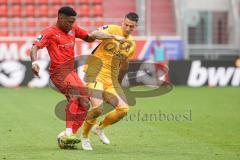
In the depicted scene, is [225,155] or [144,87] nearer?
[225,155]

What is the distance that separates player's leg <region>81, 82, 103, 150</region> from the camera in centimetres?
1144

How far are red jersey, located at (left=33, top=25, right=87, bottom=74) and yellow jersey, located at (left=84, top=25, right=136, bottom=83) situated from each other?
0.52m

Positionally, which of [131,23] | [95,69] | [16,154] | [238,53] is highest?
[131,23]

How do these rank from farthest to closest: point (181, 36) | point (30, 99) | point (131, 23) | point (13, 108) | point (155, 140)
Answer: point (181, 36) → point (30, 99) → point (13, 108) → point (155, 140) → point (131, 23)

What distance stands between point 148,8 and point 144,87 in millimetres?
8217

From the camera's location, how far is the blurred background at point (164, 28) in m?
29.7

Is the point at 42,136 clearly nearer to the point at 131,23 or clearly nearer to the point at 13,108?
the point at 131,23

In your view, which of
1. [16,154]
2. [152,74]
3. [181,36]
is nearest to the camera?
[16,154]

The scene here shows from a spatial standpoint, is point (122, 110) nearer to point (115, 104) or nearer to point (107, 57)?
point (115, 104)

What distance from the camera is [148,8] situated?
33.1 meters

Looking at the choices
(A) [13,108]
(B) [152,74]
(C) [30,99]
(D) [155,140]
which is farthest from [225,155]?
(B) [152,74]

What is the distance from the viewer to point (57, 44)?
11.3 m

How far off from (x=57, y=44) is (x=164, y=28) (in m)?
22.3

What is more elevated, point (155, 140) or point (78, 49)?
point (155, 140)
